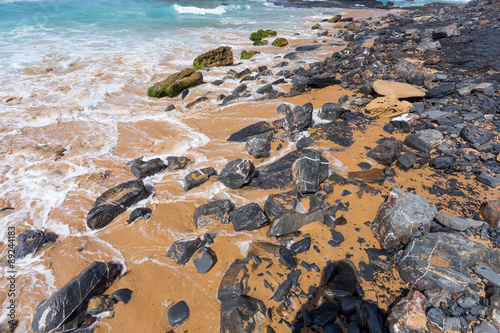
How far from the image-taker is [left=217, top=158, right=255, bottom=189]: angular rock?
484 centimetres

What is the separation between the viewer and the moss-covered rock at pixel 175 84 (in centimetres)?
960

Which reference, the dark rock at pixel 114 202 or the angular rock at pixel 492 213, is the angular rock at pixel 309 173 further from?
the dark rock at pixel 114 202

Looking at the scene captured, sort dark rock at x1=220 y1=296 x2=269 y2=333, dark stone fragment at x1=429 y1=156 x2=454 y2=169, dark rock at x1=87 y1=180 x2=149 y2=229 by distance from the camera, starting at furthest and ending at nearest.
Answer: dark stone fragment at x1=429 y1=156 x2=454 y2=169 < dark rock at x1=87 y1=180 x2=149 y2=229 < dark rock at x1=220 y1=296 x2=269 y2=333

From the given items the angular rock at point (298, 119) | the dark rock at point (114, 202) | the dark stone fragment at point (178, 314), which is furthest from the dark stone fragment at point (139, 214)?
the angular rock at point (298, 119)

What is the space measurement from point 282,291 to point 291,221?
44.1 inches

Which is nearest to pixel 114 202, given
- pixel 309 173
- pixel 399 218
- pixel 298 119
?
pixel 309 173

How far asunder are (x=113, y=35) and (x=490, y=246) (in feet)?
81.4

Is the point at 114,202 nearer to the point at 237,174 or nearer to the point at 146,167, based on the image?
the point at 146,167

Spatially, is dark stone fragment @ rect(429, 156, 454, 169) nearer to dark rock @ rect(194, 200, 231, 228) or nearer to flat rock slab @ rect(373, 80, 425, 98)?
flat rock slab @ rect(373, 80, 425, 98)

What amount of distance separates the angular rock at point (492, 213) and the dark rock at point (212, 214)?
4.17 m

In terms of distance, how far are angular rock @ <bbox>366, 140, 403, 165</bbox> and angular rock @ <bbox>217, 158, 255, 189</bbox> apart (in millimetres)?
2768

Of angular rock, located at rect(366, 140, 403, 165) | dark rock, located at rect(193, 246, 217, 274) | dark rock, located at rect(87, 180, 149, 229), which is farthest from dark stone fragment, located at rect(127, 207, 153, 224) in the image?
angular rock, located at rect(366, 140, 403, 165)

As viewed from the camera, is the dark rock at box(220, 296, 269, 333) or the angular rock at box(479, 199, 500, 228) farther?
the angular rock at box(479, 199, 500, 228)

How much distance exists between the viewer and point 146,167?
5.48 m
